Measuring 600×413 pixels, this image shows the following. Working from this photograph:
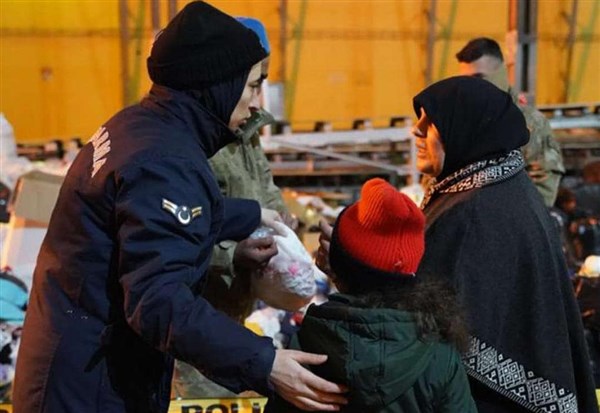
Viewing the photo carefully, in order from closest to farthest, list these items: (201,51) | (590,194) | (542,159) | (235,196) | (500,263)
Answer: (201,51) → (500,263) → (235,196) → (542,159) → (590,194)

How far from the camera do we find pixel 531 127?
4.71m

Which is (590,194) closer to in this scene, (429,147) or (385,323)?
(429,147)

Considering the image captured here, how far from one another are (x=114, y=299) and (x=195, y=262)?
0.65 feet

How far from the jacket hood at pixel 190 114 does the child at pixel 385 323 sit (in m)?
0.33

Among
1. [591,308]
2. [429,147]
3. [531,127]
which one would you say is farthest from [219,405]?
[531,127]

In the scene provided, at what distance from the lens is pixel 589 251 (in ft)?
18.3

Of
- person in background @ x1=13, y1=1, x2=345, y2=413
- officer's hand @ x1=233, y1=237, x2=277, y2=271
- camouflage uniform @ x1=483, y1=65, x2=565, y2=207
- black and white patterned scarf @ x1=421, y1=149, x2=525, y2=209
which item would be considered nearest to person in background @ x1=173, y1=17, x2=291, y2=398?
officer's hand @ x1=233, y1=237, x2=277, y2=271

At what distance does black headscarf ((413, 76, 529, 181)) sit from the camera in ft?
6.95

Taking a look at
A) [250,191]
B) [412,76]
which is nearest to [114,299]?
[250,191]

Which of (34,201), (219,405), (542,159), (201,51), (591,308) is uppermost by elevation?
(201,51)

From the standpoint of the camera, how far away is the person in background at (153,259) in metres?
1.49

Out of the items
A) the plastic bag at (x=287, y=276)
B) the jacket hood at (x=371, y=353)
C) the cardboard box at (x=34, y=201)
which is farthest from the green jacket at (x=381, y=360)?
the cardboard box at (x=34, y=201)

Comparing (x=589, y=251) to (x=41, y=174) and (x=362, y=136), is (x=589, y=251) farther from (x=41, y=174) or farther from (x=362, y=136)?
(x=41, y=174)

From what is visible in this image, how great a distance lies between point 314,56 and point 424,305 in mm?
8279
